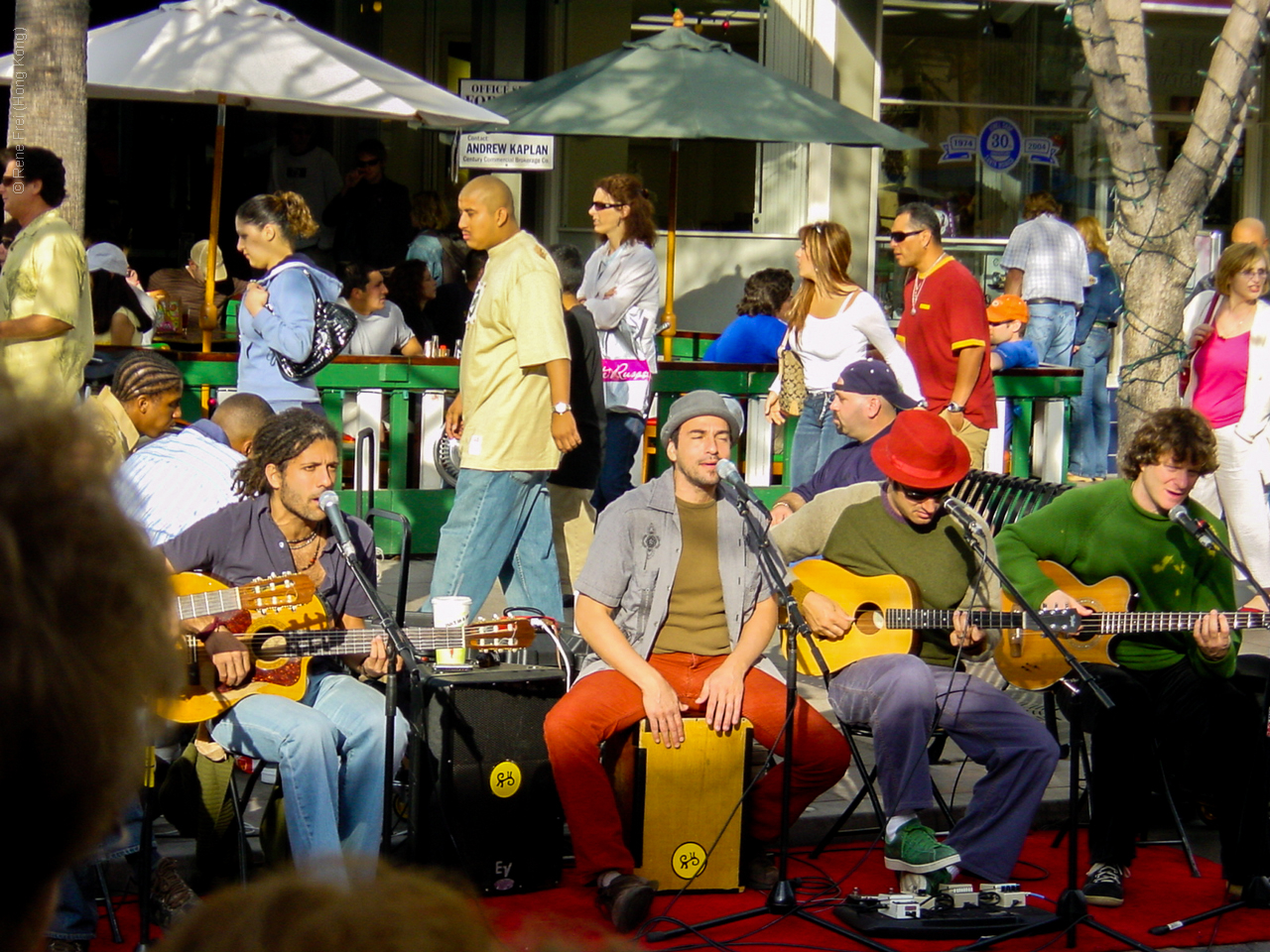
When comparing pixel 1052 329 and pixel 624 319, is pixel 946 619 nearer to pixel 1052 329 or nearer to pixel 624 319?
pixel 624 319

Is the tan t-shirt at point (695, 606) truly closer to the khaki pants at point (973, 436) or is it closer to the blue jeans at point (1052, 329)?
the khaki pants at point (973, 436)

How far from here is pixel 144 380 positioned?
5.70 meters

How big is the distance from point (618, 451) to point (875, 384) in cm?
217

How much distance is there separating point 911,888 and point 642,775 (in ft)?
2.92

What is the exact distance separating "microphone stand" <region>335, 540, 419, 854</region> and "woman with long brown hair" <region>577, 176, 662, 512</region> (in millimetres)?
3682

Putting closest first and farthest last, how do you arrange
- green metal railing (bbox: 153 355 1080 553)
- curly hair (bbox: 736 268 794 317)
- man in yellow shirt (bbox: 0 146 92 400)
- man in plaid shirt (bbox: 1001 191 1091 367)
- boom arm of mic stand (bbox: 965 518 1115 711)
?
1. boom arm of mic stand (bbox: 965 518 1115 711)
2. man in yellow shirt (bbox: 0 146 92 400)
3. green metal railing (bbox: 153 355 1080 553)
4. curly hair (bbox: 736 268 794 317)
5. man in plaid shirt (bbox: 1001 191 1091 367)

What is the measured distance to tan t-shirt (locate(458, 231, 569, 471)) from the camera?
6.23m

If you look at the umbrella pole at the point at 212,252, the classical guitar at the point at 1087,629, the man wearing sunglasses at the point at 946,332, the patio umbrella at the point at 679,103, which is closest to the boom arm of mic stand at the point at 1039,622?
the classical guitar at the point at 1087,629

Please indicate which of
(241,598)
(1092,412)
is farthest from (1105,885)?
(1092,412)

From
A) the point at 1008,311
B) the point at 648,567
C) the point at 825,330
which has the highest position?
the point at 1008,311

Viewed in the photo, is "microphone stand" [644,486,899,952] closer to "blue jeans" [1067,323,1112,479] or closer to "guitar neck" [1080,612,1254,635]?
"guitar neck" [1080,612,1254,635]

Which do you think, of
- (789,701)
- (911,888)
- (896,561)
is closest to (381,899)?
(789,701)

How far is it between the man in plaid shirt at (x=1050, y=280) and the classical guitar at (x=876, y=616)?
22.3 feet

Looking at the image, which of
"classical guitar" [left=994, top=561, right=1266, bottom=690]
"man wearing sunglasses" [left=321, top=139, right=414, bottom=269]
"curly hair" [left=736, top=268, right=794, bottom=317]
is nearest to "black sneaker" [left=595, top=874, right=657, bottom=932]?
"classical guitar" [left=994, top=561, right=1266, bottom=690]
